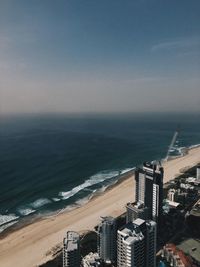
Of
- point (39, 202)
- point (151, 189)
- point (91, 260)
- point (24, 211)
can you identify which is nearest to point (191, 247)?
point (151, 189)

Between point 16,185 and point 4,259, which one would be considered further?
point 16,185

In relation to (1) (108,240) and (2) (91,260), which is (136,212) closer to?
(1) (108,240)

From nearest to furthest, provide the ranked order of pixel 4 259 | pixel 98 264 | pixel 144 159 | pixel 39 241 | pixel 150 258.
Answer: pixel 150 258 → pixel 98 264 → pixel 4 259 → pixel 39 241 → pixel 144 159

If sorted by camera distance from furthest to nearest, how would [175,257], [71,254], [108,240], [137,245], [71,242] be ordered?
1. [175,257]
2. [108,240]
3. [71,242]
4. [71,254]
5. [137,245]

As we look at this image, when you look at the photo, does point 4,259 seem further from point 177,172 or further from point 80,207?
point 177,172

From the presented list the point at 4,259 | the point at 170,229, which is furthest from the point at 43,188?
the point at 170,229
